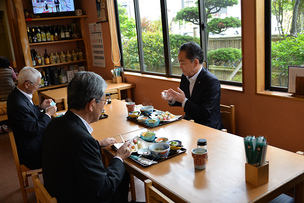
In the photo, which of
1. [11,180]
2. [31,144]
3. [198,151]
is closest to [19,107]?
[31,144]

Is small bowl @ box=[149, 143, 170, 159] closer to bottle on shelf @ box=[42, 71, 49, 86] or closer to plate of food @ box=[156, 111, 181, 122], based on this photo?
plate of food @ box=[156, 111, 181, 122]

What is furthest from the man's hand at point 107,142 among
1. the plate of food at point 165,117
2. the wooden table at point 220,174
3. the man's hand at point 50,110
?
the man's hand at point 50,110

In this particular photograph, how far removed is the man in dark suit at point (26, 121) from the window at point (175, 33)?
1887 mm

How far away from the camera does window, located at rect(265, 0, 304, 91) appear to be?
247 cm

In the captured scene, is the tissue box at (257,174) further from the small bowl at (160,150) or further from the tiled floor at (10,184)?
the tiled floor at (10,184)

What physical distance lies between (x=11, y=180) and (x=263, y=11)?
3245 mm

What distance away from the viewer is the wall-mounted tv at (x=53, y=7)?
5065mm

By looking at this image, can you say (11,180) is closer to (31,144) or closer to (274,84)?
(31,144)

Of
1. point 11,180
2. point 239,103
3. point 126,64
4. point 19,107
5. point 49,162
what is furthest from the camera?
point 126,64

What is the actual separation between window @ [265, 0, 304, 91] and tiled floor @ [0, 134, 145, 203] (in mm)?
1604

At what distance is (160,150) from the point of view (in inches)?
71.0

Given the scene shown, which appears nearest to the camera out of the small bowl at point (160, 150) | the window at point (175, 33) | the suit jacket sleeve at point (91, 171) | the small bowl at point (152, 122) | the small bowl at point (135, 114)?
the suit jacket sleeve at point (91, 171)

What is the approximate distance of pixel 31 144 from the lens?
2.61 meters

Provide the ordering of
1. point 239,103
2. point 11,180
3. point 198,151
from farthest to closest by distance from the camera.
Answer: point 11,180 < point 239,103 < point 198,151
